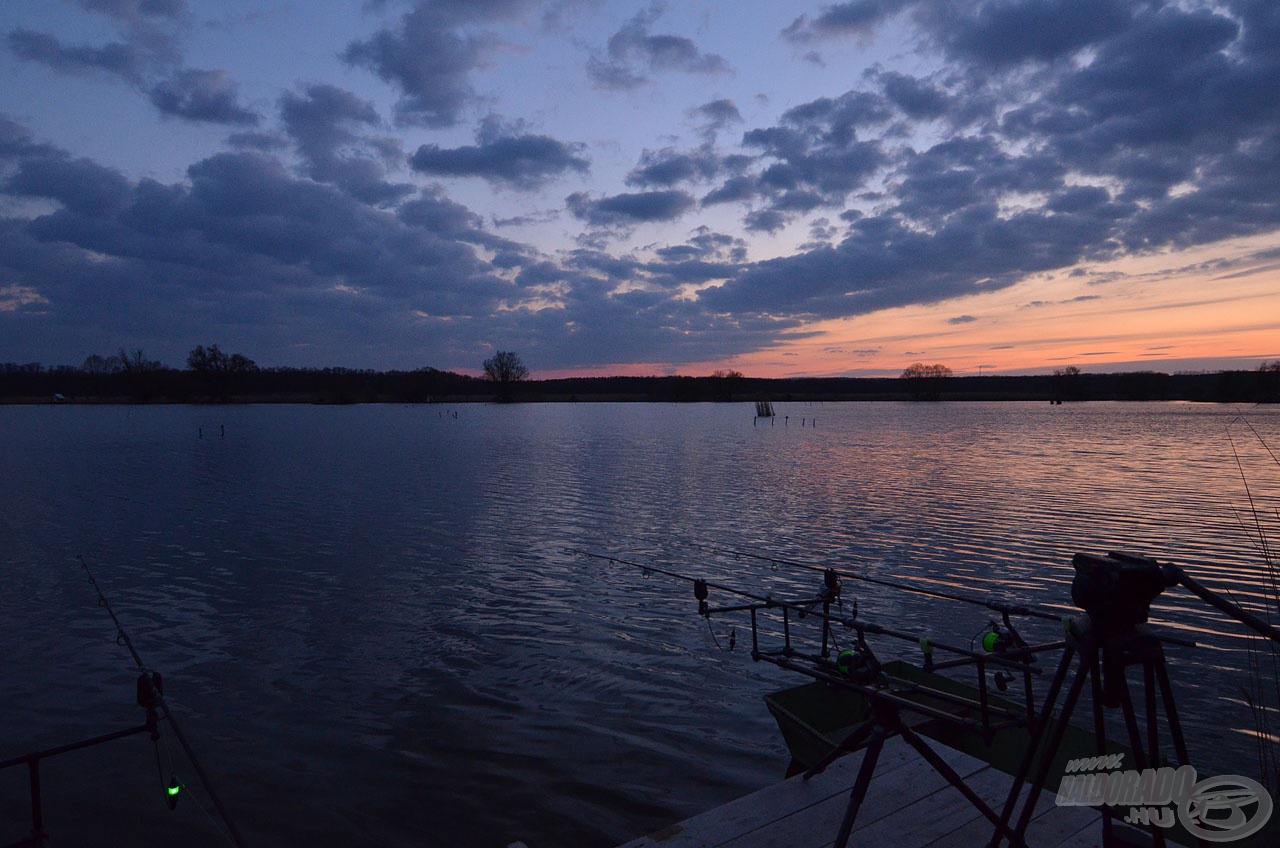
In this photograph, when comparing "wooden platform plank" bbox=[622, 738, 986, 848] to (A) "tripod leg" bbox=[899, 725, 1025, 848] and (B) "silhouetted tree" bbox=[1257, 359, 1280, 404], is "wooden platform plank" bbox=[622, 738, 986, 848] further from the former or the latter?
(B) "silhouetted tree" bbox=[1257, 359, 1280, 404]

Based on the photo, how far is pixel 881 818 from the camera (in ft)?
19.0

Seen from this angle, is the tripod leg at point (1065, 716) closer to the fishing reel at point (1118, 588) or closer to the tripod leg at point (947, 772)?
the fishing reel at point (1118, 588)

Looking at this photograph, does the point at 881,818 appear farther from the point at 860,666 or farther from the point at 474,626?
the point at 474,626

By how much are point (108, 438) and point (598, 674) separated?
77.9 m

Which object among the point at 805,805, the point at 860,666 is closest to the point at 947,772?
the point at 860,666

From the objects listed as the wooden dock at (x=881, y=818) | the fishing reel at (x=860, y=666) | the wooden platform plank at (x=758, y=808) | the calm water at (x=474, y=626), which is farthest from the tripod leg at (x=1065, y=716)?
the calm water at (x=474, y=626)

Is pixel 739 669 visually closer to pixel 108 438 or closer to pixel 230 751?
pixel 230 751

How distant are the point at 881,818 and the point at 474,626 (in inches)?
393

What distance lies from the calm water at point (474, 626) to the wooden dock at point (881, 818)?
7.87 ft

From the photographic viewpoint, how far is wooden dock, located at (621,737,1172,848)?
547 centimetres

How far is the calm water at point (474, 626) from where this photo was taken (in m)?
8.56

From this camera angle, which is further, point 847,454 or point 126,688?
point 847,454

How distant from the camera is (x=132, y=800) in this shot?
336 inches

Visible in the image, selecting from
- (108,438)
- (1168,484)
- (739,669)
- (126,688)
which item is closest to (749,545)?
(739,669)
